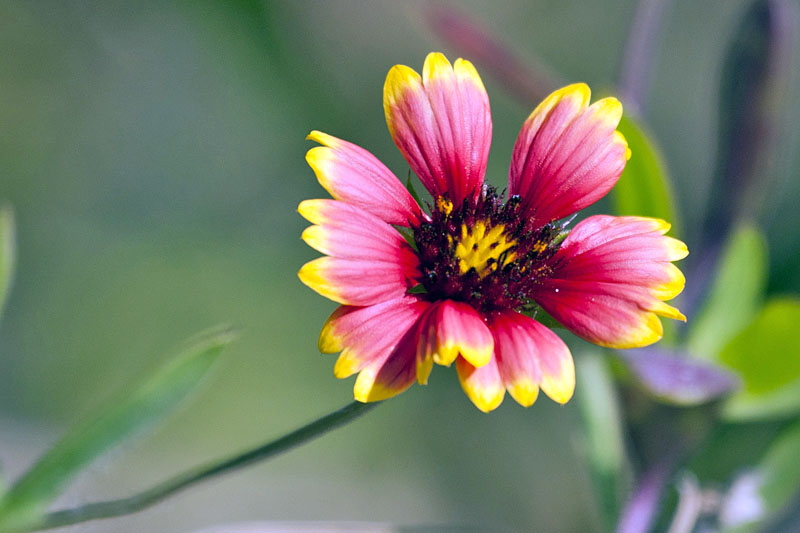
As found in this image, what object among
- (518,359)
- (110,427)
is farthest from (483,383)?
(110,427)

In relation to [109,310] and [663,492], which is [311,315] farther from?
[663,492]

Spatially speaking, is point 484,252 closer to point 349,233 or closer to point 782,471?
point 349,233

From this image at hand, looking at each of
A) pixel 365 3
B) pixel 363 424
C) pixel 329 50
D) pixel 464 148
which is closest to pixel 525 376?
pixel 464 148

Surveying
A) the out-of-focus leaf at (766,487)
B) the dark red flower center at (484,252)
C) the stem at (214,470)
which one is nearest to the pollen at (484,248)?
the dark red flower center at (484,252)

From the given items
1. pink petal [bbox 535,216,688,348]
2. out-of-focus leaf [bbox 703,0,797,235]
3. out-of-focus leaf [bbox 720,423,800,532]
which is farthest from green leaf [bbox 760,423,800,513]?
pink petal [bbox 535,216,688,348]

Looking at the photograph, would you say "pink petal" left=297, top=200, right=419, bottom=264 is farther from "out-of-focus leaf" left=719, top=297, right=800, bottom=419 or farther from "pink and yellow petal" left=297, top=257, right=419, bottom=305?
"out-of-focus leaf" left=719, top=297, right=800, bottom=419
